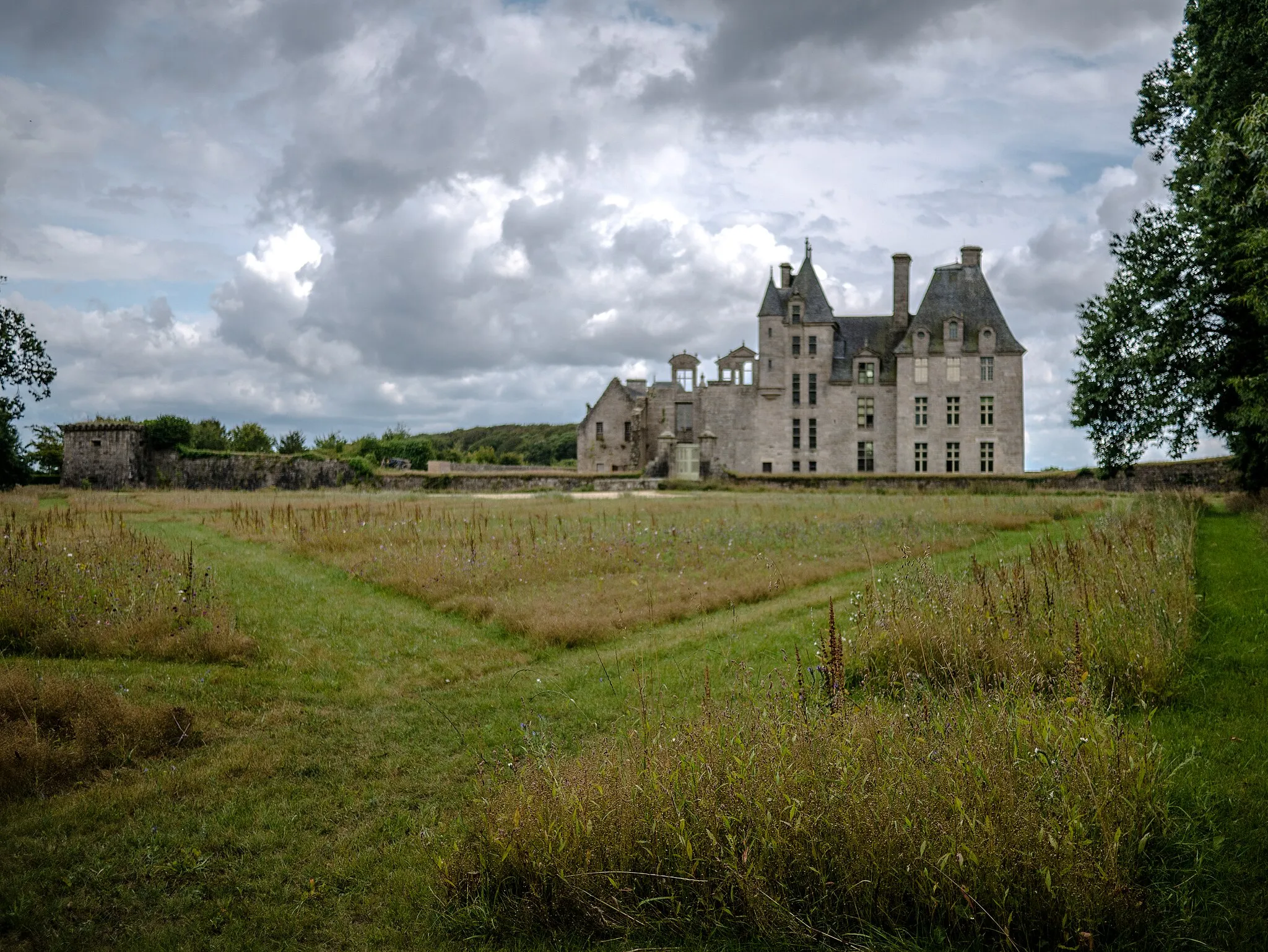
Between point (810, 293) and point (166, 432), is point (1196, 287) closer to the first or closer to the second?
point (810, 293)

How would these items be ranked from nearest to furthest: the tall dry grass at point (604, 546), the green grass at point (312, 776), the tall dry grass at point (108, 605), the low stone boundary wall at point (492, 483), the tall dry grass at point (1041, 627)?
the green grass at point (312, 776) < the tall dry grass at point (1041, 627) < the tall dry grass at point (108, 605) < the tall dry grass at point (604, 546) < the low stone boundary wall at point (492, 483)

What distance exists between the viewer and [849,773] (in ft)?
14.7

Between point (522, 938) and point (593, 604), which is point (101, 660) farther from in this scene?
point (522, 938)

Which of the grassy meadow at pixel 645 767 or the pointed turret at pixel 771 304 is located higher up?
the pointed turret at pixel 771 304

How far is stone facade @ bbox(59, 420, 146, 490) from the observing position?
1453 inches

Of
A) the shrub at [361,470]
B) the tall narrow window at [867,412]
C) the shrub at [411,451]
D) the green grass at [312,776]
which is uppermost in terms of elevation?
the tall narrow window at [867,412]

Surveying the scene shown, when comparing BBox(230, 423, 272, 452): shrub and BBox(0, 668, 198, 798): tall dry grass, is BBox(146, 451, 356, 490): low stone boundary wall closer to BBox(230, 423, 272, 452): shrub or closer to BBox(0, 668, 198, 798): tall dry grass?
BBox(230, 423, 272, 452): shrub

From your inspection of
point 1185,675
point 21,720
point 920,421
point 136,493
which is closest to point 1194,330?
point 1185,675

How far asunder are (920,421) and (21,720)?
162 ft

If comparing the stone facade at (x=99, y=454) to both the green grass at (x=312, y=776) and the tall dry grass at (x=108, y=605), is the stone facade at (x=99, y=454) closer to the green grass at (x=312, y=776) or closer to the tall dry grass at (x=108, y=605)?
the tall dry grass at (x=108, y=605)

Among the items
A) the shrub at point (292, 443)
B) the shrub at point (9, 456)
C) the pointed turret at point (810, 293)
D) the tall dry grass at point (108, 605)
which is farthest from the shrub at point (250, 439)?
the tall dry grass at point (108, 605)

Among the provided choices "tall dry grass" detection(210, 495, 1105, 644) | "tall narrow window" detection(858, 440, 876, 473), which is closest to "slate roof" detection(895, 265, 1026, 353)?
"tall narrow window" detection(858, 440, 876, 473)

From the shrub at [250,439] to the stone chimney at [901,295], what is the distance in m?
43.6

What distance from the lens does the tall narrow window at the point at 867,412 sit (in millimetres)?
51219
